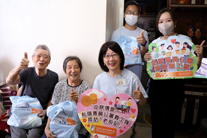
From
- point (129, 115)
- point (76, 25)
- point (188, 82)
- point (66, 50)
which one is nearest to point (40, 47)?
point (66, 50)

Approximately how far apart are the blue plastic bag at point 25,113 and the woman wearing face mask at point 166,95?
1030mm

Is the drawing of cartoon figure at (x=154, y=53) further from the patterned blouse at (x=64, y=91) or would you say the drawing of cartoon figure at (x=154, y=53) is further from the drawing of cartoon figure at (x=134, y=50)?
the patterned blouse at (x=64, y=91)

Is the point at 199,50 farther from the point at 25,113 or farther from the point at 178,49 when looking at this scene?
the point at 25,113

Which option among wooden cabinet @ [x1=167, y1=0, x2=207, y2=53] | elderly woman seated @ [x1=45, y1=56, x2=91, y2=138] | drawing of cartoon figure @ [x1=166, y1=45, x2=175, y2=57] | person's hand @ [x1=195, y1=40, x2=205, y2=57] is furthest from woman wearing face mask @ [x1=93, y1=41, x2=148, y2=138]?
wooden cabinet @ [x1=167, y1=0, x2=207, y2=53]

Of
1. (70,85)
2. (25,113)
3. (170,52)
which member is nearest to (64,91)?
(70,85)

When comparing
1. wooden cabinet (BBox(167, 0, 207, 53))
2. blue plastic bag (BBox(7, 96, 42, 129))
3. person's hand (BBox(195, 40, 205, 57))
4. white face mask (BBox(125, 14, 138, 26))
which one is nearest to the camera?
person's hand (BBox(195, 40, 205, 57))

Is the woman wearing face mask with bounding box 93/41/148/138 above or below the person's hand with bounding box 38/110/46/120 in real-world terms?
above

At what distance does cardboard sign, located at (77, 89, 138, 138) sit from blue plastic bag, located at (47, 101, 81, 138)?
14cm

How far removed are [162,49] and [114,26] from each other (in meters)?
0.78

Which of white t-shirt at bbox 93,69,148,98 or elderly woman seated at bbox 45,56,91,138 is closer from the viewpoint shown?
white t-shirt at bbox 93,69,148,98

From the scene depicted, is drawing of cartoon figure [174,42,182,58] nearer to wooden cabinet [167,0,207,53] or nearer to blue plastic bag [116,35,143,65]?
blue plastic bag [116,35,143,65]

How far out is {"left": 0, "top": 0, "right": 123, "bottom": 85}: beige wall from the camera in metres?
1.81

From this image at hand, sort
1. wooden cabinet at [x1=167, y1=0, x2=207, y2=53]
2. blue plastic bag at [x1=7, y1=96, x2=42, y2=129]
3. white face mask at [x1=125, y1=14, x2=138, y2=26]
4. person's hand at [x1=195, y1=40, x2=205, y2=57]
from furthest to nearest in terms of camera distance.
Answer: wooden cabinet at [x1=167, y1=0, x2=207, y2=53], white face mask at [x1=125, y1=14, x2=138, y2=26], blue plastic bag at [x1=7, y1=96, x2=42, y2=129], person's hand at [x1=195, y1=40, x2=205, y2=57]

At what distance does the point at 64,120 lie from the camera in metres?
1.54
